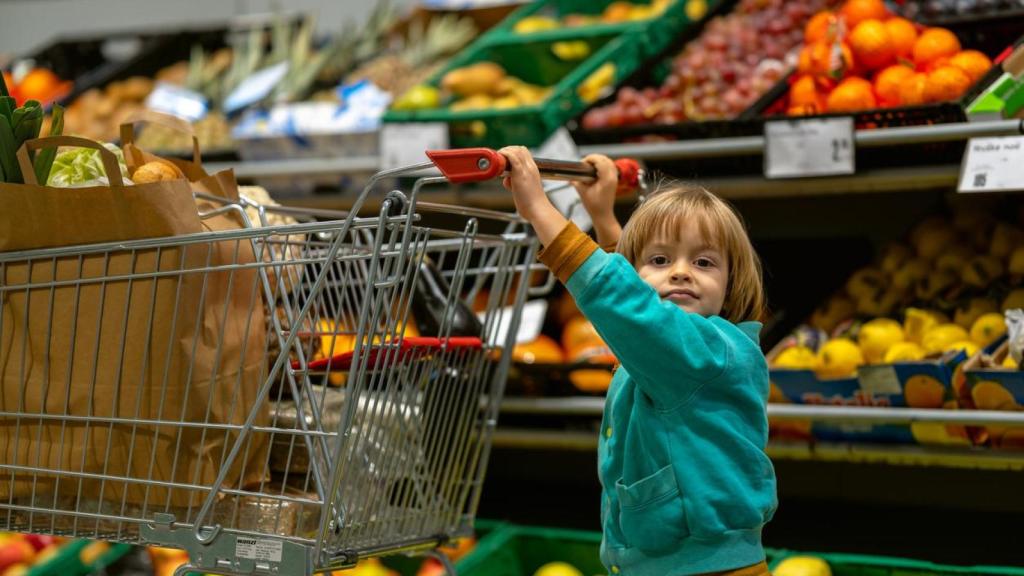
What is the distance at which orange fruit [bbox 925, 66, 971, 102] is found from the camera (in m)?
2.45

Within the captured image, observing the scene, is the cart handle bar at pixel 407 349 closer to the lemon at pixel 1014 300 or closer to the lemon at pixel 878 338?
the lemon at pixel 878 338

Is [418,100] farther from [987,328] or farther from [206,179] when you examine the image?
[987,328]

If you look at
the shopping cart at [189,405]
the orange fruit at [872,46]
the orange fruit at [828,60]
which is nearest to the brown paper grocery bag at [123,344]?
the shopping cart at [189,405]

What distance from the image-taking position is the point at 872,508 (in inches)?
114

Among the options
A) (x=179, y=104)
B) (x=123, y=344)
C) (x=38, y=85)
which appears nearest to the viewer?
(x=123, y=344)

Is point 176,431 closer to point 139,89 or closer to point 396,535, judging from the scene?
point 396,535

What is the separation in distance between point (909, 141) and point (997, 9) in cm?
67

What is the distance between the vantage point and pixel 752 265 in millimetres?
1648

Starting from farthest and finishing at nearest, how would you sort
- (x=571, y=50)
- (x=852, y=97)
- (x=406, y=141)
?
(x=571, y=50) < (x=406, y=141) < (x=852, y=97)

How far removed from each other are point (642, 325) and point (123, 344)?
0.80m

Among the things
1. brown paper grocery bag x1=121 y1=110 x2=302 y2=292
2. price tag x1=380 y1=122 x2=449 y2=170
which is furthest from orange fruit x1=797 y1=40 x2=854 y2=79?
brown paper grocery bag x1=121 y1=110 x2=302 y2=292

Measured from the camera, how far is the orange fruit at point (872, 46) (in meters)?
2.68

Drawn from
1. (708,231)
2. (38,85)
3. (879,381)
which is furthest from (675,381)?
(38,85)

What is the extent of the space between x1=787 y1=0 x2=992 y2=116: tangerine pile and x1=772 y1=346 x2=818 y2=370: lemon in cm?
54
